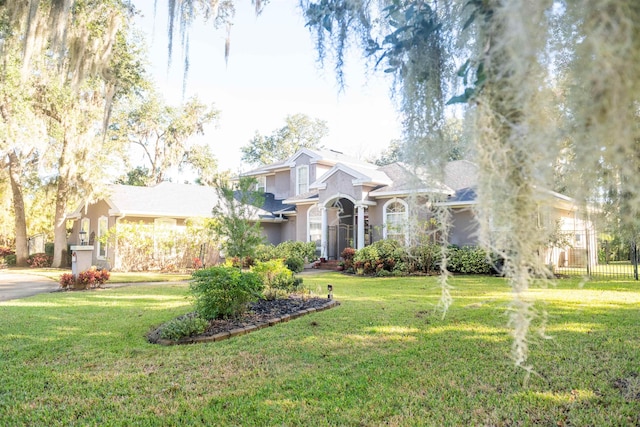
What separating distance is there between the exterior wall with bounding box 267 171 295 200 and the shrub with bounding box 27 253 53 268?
12554 millimetres

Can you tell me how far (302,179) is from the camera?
22688 millimetres

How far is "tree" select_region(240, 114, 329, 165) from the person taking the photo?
3866cm

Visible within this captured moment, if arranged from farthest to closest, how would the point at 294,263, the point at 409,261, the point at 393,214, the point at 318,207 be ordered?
the point at 318,207 → the point at 393,214 → the point at 294,263 → the point at 409,261

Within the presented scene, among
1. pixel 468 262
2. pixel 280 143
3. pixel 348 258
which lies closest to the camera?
pixel 468 262

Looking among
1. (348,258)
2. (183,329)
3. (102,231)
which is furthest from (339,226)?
(183,329)

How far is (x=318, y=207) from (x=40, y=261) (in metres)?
14.8

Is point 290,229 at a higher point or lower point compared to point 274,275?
higher

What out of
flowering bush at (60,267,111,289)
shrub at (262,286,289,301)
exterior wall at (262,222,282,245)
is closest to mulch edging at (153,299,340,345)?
shrub at (262,286,289,301)

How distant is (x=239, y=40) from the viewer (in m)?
5.46

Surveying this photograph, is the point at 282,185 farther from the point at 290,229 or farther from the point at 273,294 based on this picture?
the point at 273,294

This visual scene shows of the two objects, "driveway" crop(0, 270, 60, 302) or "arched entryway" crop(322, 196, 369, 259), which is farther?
"arched entryway" crop(322, 196, 369, 259)

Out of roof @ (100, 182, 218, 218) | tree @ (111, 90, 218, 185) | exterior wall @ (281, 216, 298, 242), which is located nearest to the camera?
roof @ (100, 182, 218, 218)

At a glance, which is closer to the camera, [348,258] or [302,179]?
[348,258]

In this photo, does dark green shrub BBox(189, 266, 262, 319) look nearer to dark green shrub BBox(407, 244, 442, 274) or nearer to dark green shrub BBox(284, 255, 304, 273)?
dark green shrub BBox(284, 255, 304, 273)
